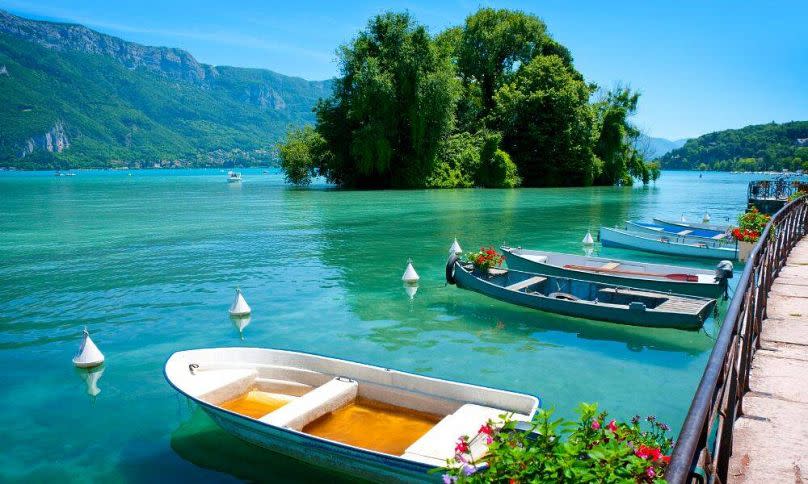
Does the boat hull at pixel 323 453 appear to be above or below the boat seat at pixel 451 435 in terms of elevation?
below

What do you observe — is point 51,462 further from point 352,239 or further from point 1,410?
point 352,239

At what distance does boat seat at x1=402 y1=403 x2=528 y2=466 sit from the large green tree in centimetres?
5382

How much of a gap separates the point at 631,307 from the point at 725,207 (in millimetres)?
44090

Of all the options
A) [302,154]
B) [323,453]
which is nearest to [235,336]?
[323,453]

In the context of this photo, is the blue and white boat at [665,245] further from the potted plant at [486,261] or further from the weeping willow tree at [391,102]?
the weeping willow tree at [391,102]

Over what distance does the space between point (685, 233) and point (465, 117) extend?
158ft

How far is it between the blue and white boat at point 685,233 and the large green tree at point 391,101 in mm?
35630

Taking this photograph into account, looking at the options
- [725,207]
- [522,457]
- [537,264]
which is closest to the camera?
[522,457]

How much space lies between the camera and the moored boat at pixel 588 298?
11.8 m

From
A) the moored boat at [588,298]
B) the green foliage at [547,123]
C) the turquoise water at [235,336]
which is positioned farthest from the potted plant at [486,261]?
the green foliage at [547,123]

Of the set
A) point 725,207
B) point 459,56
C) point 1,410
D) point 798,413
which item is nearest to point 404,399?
point 798,413

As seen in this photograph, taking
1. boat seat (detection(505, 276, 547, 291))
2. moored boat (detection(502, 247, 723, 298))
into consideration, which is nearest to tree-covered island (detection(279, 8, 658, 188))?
moored boat (detection(502, 247, 723, 298))

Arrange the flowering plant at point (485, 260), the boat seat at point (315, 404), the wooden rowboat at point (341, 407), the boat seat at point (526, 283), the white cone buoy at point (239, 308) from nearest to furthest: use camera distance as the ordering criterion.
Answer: the wooden rowboat at point (341, 407) → the boat seat at point (315, 404) → the white cone buoy at point (239, 308) → the boat seat at point (526, 283) → the flowering plant at point (485, 260)

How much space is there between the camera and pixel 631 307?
12047mm
